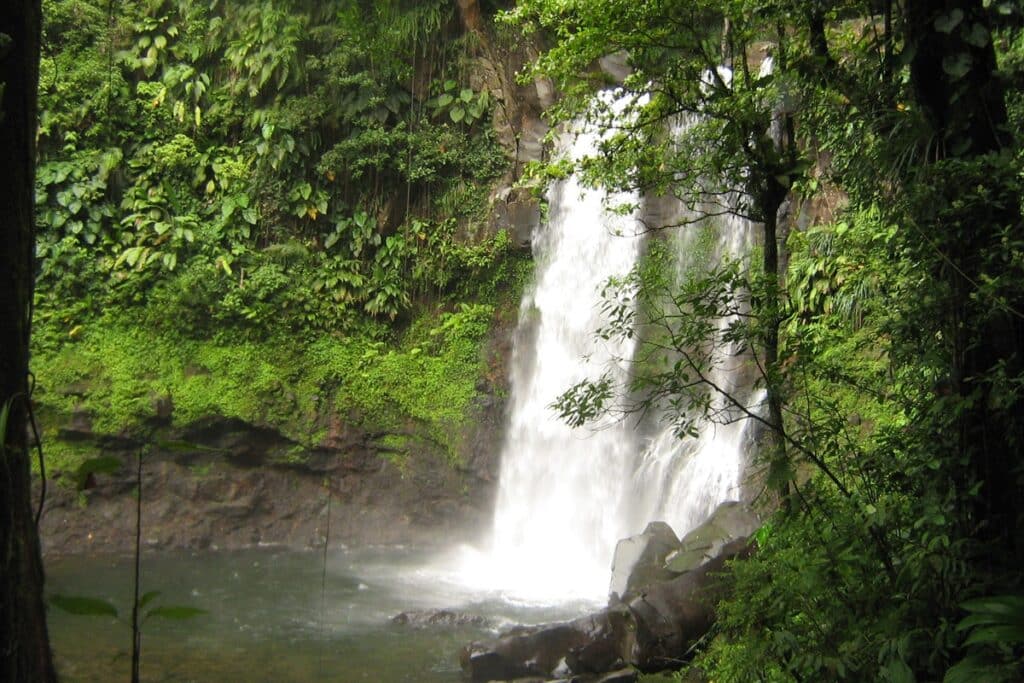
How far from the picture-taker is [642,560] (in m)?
8.85

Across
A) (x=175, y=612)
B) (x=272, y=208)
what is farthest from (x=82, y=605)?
(x=272, y=208)

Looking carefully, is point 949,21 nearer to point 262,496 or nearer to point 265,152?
point 262,496

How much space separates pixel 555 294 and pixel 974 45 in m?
10.6

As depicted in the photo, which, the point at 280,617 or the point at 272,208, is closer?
the point at 280,617

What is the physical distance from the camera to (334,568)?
12.1 meters

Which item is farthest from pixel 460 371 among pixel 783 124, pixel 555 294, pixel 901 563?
pixel 901 563

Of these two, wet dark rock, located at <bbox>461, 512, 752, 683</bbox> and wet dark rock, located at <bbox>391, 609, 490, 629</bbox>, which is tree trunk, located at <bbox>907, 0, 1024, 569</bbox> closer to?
wet dark rock, located at <bbox>461, 512, 752, 683</bbox>

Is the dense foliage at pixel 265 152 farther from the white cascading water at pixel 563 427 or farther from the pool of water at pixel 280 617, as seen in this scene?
the pool of water at pixel 280 617

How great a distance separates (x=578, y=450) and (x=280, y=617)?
202 inches

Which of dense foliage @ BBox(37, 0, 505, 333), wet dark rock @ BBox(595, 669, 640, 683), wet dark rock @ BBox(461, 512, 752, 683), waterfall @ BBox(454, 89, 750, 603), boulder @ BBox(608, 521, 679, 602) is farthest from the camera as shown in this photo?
dense foliage @ BBox(37, 0, 505, 333)

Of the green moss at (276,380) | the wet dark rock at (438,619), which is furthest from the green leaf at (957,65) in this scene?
the green moss at (276,380)

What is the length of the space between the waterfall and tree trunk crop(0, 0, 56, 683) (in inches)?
331

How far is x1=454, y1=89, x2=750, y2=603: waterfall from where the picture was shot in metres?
11.0

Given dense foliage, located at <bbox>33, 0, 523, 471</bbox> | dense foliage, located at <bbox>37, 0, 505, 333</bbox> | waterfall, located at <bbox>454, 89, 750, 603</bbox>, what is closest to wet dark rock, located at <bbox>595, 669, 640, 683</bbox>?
waterfall, located at <bbox>454, 89, 750, 603</bbox>
